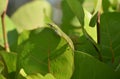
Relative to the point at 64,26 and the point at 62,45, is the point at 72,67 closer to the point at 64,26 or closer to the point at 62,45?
the point at 62,45

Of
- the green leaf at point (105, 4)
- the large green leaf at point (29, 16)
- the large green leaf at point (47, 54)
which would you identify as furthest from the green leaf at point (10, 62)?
the large green leaf at point (29, 16)

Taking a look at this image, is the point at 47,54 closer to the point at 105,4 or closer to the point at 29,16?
the point at 105,4

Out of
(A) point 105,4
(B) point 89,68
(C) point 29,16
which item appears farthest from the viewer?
(C) point 29,16

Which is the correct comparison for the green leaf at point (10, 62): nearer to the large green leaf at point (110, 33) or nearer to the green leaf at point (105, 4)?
the large green leaf at point (110, 33)

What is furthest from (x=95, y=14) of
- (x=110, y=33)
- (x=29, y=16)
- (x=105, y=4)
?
(x=29, y=16)

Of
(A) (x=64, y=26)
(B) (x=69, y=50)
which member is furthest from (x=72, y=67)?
(A) (x=64, y=26)
